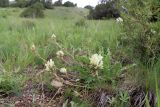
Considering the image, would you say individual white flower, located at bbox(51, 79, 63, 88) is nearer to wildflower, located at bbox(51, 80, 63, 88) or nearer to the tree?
wildflower, located at bbox(51, 80, 63, 88)

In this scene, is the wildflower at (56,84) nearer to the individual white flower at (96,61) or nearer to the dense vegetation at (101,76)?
the dense vegetation at (101,76)

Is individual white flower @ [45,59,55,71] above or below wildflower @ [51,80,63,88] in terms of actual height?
above

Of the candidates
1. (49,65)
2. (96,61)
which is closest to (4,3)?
(49,65)

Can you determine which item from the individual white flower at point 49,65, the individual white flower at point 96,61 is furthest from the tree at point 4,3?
the individual white flower at point 96,61

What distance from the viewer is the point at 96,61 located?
1.78 m

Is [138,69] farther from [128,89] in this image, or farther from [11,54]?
[11,54]

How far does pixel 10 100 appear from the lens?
1.94 meters

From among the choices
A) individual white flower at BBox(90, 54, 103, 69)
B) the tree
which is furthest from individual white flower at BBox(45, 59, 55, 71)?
the tree

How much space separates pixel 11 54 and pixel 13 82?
2.53ft

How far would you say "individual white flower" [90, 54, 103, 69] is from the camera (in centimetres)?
178

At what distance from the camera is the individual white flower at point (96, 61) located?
1775 millimetres

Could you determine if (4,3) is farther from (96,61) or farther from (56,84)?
(96,61)

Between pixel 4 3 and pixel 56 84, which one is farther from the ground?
pixel 56 84

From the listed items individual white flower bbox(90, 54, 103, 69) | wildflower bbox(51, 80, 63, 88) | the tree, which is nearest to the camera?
individual white flower bbox(90, 54, 103, 69)
